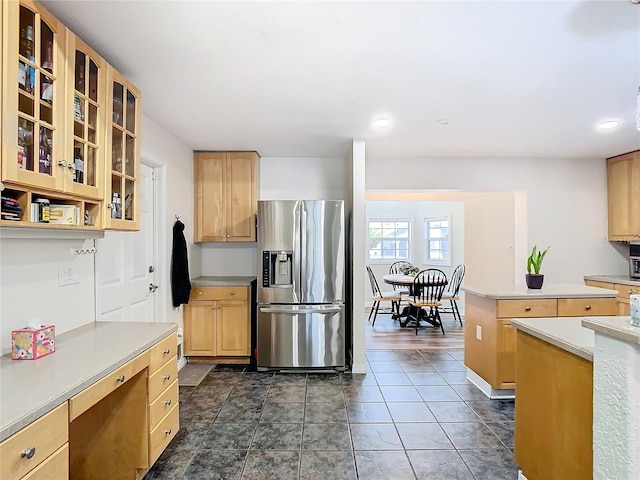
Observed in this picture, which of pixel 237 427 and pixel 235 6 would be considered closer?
pixel 235 6

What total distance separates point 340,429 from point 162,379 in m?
1.30

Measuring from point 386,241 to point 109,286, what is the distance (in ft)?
20.6

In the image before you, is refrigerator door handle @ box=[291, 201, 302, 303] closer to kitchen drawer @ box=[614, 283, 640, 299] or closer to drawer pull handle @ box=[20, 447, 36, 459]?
drawer pull handle @ box=[20, 447, 36, 459]

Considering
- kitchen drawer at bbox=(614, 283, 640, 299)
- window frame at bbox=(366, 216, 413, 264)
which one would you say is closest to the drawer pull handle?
kitchen drawer at bbox=(614, 283, 640, 299)

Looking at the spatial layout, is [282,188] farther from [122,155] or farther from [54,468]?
[54,468]

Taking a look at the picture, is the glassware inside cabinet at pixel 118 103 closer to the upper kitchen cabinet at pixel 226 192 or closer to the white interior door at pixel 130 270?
the white interior door at pixel 130 270

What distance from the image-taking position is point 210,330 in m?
3.90

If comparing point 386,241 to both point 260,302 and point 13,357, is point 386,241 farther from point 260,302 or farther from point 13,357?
point 13,357

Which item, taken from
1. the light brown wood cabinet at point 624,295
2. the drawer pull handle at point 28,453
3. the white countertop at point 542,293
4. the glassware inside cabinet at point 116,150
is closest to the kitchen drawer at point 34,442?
the drawer pull handle at point 28,453

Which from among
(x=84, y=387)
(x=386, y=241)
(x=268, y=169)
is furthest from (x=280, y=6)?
(x=386, y=241)

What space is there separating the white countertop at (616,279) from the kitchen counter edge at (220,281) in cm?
404

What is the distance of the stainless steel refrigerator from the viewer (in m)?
3.69

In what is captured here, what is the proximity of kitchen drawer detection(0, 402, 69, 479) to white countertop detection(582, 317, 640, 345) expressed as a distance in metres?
1.89

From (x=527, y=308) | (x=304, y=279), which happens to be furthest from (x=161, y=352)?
(x=527, y=308)
